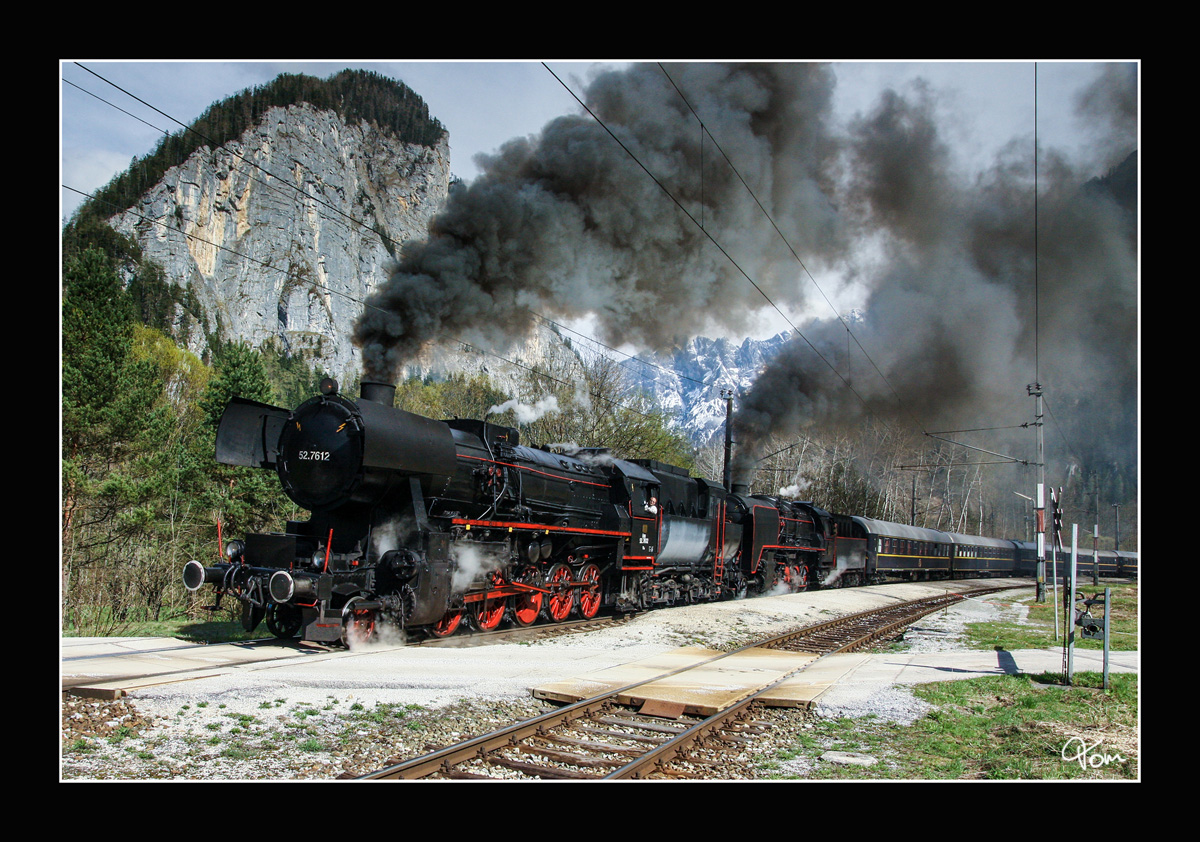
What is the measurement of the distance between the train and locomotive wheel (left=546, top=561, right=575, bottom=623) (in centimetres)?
3

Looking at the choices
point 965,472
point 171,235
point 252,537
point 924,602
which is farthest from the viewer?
point 171,235

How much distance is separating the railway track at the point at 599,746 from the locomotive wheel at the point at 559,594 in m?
5.99

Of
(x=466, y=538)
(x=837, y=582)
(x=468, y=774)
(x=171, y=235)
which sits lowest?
(x=837, y=582)

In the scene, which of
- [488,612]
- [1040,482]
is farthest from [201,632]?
[1040,482]

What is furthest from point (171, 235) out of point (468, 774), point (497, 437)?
point (468, 774)

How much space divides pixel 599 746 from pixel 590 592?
10.4 metres

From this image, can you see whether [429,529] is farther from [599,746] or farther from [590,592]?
[590,592]

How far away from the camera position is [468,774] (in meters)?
5.62

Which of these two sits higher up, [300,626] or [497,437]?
[497,437]

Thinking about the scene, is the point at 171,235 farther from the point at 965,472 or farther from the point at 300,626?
the point at 300,626

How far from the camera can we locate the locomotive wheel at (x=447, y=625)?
485 inches

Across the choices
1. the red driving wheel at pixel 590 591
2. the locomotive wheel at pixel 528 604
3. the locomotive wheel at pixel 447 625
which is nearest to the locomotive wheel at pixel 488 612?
the locomotive wheel at pixel 528 604

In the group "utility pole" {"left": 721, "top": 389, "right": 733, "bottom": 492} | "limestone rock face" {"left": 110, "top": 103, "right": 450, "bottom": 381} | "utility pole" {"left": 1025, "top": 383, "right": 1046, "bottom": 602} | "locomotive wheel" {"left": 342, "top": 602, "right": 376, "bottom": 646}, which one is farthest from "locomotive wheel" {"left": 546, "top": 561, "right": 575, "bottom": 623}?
"limestone rock face" {"left": 110, "top": 103, "right": 450, "bottom": 381}
